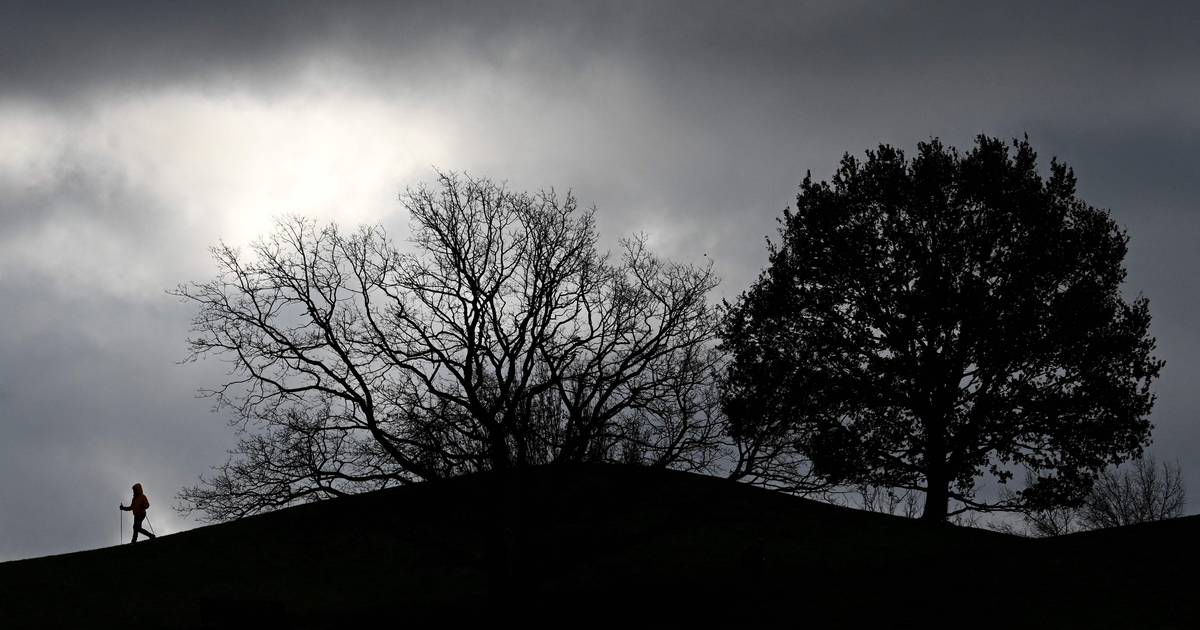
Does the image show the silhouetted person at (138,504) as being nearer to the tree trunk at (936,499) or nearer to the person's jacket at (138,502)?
the person's jacket at (138,502)

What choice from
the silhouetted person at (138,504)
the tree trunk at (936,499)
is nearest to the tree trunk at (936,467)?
the tree trunk at (936,499)

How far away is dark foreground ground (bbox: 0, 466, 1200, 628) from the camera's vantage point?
25.1 meters

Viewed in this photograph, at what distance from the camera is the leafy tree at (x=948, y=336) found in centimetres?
3334

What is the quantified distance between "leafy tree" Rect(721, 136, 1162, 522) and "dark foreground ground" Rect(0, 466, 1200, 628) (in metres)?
2.94

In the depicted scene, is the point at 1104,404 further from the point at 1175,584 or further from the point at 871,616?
the point at 871,616

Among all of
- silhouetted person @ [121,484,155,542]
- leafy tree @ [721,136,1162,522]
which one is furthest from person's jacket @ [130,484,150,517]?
leafy tree @ [721,136,1162,522]

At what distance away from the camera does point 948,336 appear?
3456 centimetres

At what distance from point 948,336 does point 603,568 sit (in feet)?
45.5

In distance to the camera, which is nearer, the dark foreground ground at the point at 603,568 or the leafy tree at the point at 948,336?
the dark foreground ground at the point at 603,568

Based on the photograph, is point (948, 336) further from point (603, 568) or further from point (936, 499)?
point (603, 568)

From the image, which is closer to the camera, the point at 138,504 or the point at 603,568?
the point at 603,568

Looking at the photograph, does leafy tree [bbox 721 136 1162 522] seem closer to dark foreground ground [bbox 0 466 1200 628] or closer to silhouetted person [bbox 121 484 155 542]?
dark foreground ground [bbox 0 466 1200 628]

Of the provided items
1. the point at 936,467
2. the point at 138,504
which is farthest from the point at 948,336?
the point at 138,504

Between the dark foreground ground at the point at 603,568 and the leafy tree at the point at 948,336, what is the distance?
→ 9.64ft
